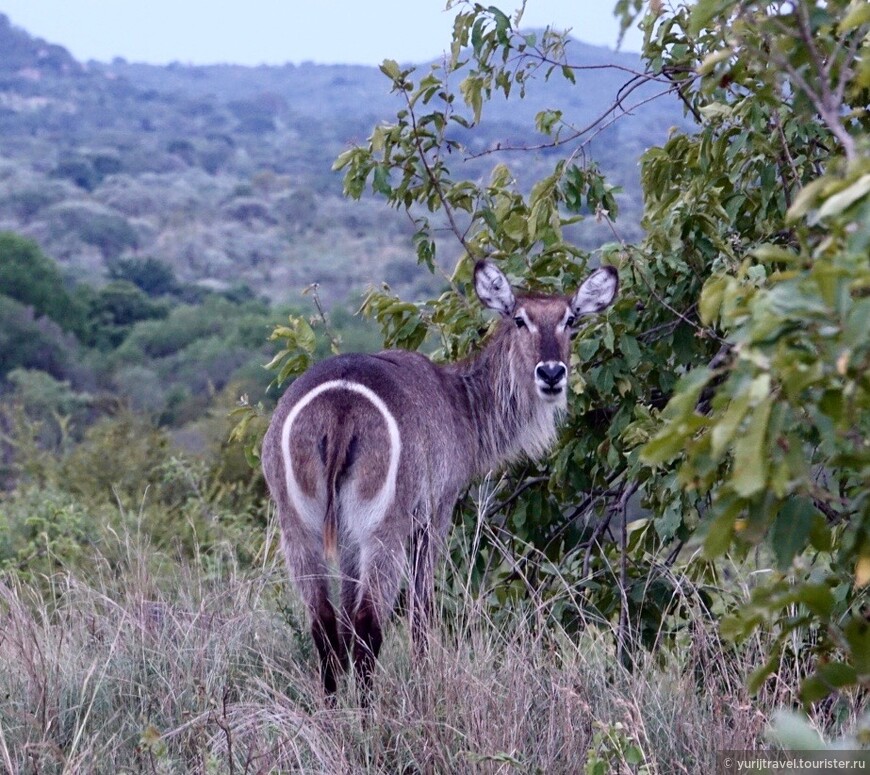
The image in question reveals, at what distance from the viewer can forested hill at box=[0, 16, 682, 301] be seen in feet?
147

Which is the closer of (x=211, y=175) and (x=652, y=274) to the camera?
(x=652, y=274)

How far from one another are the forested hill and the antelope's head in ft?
33.2

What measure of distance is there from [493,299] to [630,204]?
36.8 m

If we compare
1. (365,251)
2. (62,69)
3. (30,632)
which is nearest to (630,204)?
(365,251)

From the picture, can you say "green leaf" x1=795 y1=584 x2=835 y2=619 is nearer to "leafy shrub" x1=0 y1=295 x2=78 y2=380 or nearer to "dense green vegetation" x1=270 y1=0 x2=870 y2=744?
"dense green vegetation" x1=270 y1=0 x2=870 y2=744

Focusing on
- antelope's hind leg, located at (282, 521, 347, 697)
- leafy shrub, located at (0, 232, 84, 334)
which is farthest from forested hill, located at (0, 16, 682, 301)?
antelope's hind leg, located at (282, 521, 347, 697)

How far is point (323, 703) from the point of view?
4008 millimetres

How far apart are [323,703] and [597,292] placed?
2.01 m

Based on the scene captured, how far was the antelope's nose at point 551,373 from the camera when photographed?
502cm

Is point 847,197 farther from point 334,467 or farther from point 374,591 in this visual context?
point 374,591

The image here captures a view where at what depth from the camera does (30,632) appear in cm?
414

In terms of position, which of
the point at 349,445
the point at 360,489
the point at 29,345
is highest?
the point at 349,445

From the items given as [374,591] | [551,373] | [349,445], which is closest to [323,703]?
[374,591]

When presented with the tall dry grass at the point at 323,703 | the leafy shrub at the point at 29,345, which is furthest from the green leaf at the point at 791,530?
the leafy shrub at the point at 29,345
